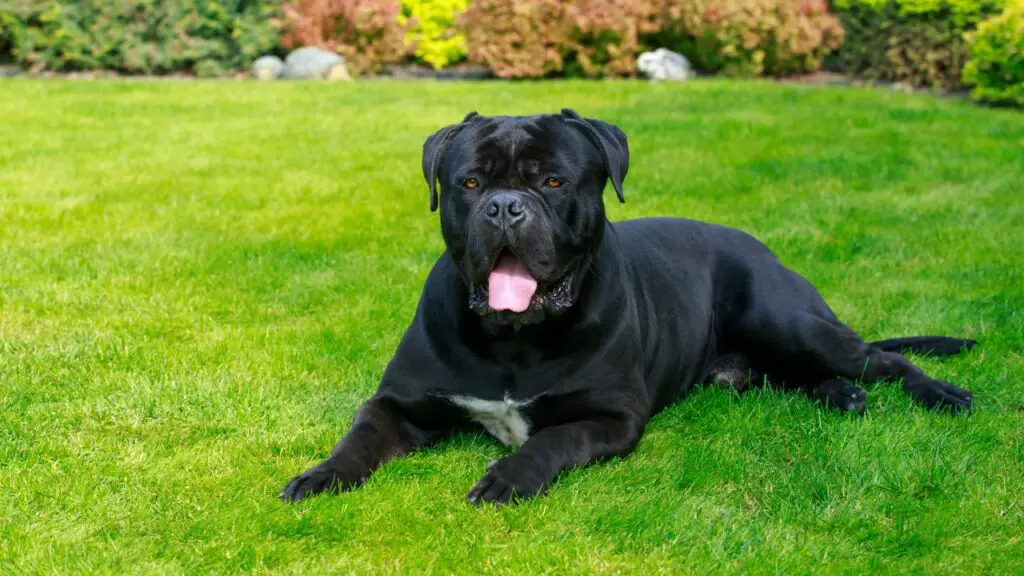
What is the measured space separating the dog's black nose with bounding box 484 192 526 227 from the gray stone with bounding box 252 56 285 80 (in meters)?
13.4

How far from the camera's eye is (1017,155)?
30.8ft

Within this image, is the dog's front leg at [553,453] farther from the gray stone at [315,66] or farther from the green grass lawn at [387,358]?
the gray stone at [315,66]

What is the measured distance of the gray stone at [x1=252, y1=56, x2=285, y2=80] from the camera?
642 inches

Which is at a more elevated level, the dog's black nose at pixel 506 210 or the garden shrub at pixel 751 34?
the dog's black nose at pixel 506 210

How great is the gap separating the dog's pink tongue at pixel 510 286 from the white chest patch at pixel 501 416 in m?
0.36

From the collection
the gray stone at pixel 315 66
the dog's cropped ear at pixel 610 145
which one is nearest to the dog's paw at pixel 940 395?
the dog's cropped ear at pixel 610 145

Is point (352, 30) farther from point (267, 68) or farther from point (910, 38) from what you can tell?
point (910, 38)

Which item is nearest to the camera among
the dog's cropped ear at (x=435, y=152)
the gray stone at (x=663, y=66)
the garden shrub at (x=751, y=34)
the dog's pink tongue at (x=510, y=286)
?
the dog's pink tongue at (x=510, y=286)

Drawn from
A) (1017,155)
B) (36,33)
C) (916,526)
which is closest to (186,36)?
(36,33)

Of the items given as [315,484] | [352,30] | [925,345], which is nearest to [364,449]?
[315,484]

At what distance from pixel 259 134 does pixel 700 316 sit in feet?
23.2

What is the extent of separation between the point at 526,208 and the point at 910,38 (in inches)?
470

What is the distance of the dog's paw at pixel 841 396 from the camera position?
4330 mm

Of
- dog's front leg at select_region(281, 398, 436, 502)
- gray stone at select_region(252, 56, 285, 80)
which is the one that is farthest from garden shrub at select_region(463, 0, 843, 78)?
dog's front leg at select_region(281, 398, 436, 502)
